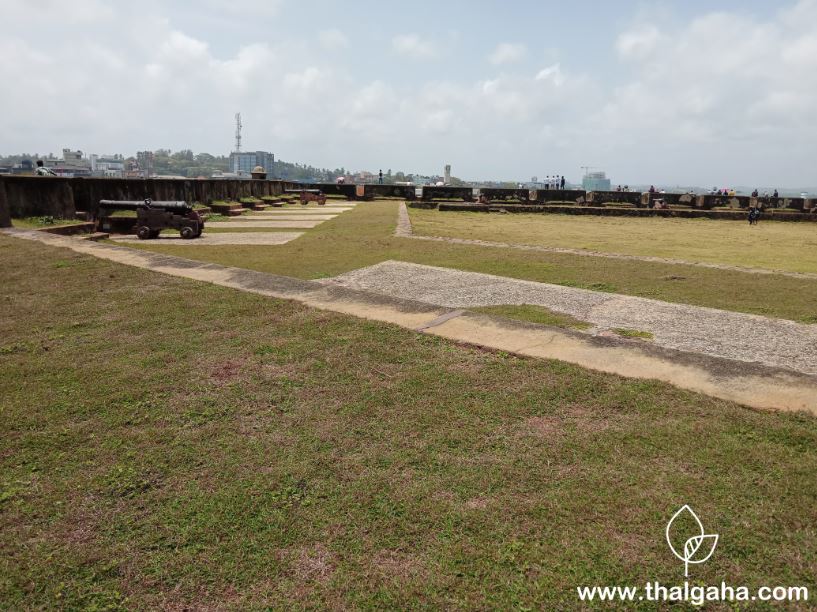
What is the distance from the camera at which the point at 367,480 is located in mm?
2279

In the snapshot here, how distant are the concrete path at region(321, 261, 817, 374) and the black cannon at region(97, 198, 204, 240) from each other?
6.18 meters

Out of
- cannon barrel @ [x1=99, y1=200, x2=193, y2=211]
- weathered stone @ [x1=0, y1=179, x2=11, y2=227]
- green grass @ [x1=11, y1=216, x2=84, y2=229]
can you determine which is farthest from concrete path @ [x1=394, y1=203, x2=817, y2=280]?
weathered stone @ [x1=0, y1=179, x2=11, y2=227]

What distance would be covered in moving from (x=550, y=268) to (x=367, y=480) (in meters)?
6.61

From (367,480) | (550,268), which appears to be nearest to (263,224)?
(550,268)

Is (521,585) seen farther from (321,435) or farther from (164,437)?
(164,437)

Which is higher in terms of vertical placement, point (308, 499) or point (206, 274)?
point (206, 274)

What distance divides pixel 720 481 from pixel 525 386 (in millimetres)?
1172

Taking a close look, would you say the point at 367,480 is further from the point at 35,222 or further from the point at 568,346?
the point at 35,222

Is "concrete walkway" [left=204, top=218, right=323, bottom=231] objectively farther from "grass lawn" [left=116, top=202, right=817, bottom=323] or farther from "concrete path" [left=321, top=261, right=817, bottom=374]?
"concrete path" [left=321, top=261, right=817, bottom=374]

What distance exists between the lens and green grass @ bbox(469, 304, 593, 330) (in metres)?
4.85

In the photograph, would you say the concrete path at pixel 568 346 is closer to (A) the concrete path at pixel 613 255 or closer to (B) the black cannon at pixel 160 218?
(A) the concrete path at pixel 613 255

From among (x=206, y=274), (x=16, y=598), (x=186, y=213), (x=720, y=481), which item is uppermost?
(x=186, y=213)

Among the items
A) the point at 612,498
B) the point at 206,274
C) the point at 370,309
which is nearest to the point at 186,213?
the point at 206,274

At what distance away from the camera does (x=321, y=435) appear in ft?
8.70
